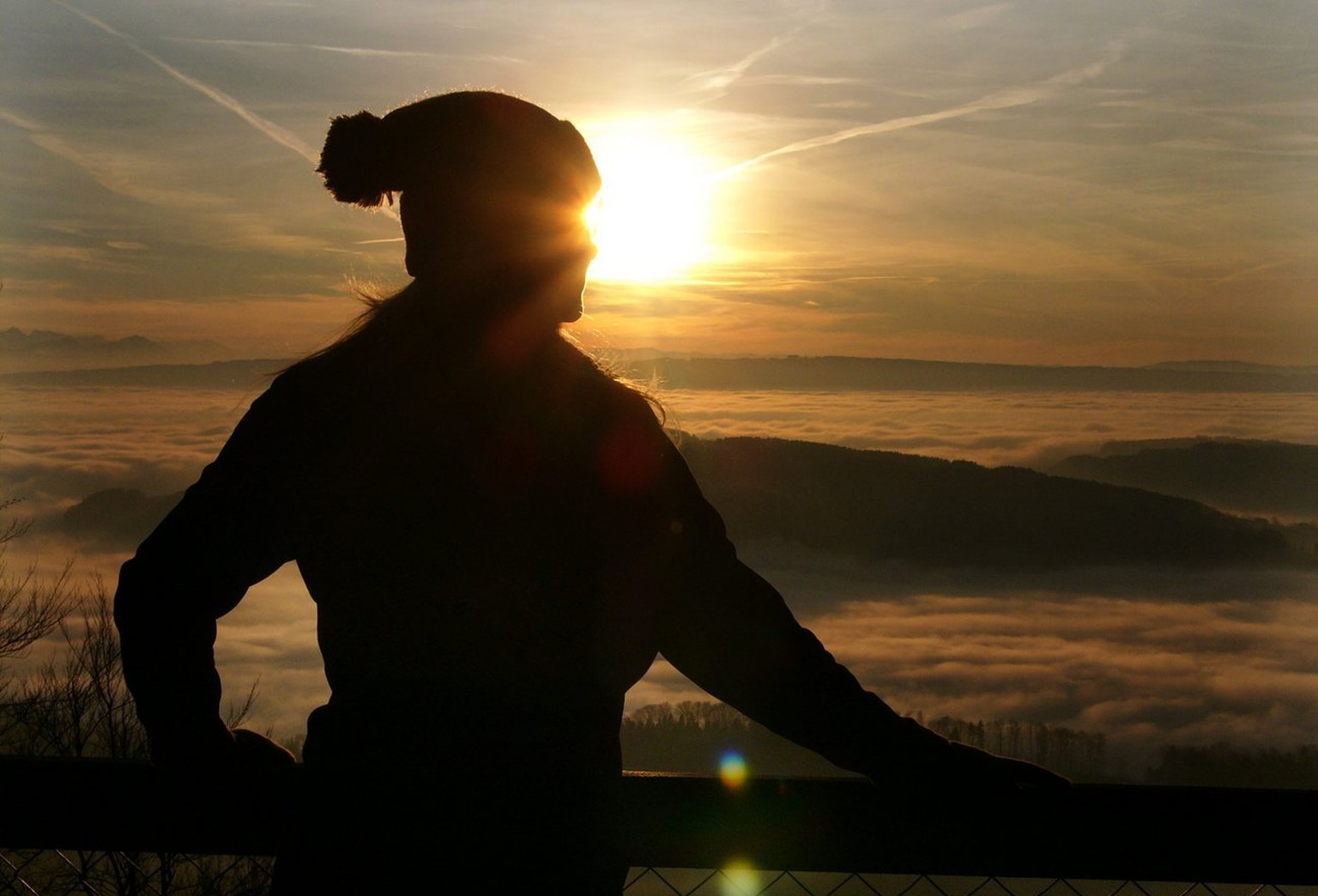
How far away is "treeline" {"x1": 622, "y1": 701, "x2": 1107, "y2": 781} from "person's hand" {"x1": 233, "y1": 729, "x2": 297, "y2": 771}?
68281mm

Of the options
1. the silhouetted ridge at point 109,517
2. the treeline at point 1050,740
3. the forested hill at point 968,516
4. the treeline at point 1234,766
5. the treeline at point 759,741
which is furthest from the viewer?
the forested hill at point 968,516

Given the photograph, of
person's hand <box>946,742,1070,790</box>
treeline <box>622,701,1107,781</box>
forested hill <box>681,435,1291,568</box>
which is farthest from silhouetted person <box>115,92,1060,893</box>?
forested hill <box>681,435,1291,568</box>

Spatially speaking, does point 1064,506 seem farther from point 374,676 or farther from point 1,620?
point 374,676

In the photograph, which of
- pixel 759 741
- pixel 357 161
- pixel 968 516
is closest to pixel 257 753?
pixel 357 161

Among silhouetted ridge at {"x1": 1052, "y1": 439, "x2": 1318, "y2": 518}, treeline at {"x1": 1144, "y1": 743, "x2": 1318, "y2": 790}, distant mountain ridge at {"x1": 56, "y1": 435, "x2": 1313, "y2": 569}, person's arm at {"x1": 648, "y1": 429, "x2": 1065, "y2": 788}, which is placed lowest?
person's arm at {"x1": 648, "y1": 429, "x2": 1065, "y2": 788}

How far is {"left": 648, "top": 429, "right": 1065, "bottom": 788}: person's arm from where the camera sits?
4.83 ft

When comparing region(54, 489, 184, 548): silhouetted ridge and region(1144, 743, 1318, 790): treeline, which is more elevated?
region(54, 489, 184, 548): silhouetted ridge

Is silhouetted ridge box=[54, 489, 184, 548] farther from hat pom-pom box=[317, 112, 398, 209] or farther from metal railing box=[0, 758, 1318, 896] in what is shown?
hat pom-pom box=[317, 112, 398, 209]

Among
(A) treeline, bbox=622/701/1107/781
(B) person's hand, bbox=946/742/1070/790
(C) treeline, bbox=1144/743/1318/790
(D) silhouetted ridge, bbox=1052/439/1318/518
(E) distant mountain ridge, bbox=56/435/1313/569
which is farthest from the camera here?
(D) silhouetted ridge, bbox=1052/439/1318/518

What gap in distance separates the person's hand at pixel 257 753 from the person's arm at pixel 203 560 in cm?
16

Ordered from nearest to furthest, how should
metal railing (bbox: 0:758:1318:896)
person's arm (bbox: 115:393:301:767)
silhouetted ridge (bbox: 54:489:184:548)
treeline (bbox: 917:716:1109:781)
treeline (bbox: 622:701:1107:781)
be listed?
1. person's arm (bbox: 115:393:301:767)
2. metal railing (bbox: 0:758:1318:896)
3. treeline (bbox: 622:701:1107:781)
4. treeline (bbox: 917:716:1109:781)
5. silhouetted ridge (bbox: 54:489:184:548)

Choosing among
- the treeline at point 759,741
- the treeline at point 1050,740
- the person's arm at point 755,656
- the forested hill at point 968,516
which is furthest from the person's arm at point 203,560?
the forested hill at point 968,516

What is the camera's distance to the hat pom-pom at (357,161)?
1539 millimetres

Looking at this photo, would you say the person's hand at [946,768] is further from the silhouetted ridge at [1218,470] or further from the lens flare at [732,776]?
the silhouetted ridge at [1218,470]
